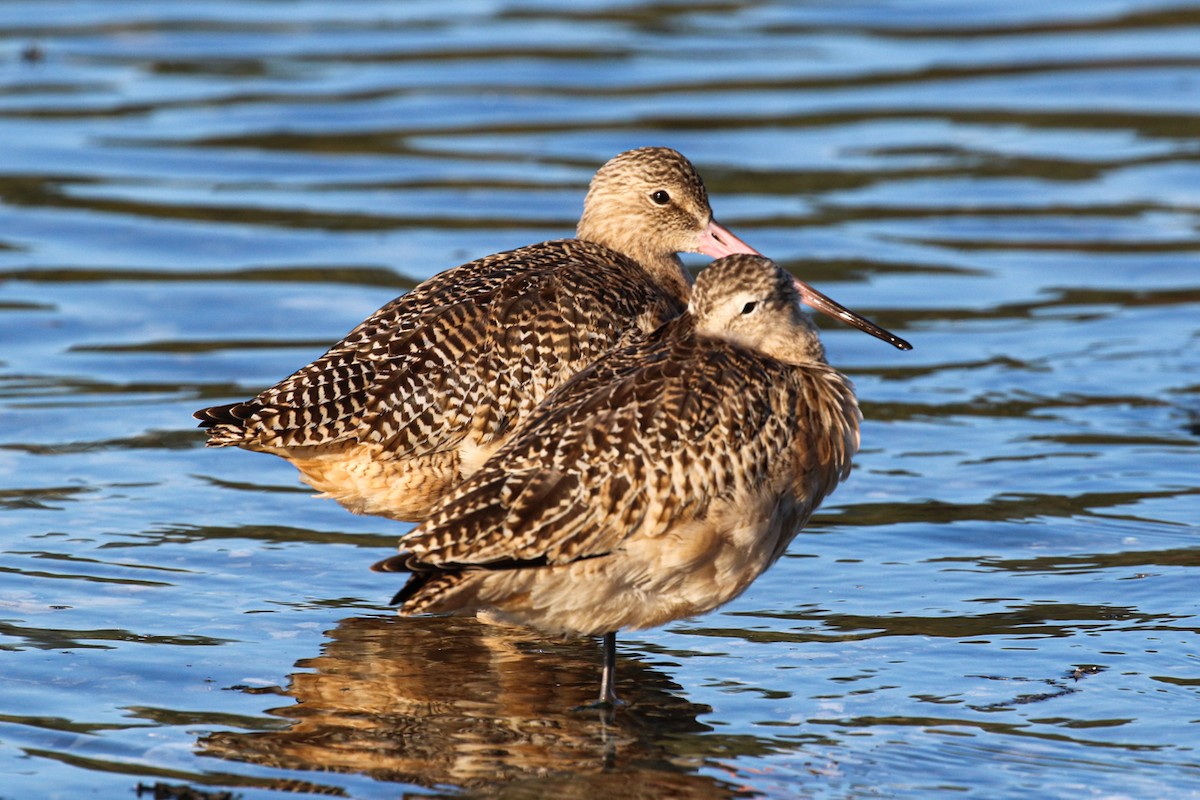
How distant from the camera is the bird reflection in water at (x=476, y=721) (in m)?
5.32

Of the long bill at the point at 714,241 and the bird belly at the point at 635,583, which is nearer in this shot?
the bird belly at the point at 635,583

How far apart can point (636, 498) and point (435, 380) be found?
128cm

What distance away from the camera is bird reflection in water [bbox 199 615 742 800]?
17.4 ft

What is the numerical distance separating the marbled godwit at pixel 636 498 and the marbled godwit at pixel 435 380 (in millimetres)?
686

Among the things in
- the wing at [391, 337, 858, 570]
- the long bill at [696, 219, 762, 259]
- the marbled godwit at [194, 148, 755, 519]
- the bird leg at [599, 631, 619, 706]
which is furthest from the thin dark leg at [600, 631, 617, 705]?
the long bill at [696, 219, 762, 259]

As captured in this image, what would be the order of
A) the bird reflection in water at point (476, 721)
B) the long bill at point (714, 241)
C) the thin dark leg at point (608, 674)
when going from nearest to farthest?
the bird reflection in water at point (476, 721) < the thin dark leg at point (608, 674) < the long bill at point (714, 241)

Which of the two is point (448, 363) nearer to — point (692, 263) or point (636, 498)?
point (636, 498)

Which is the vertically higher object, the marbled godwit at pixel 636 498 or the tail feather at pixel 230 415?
the tail feather at pixel 230 415

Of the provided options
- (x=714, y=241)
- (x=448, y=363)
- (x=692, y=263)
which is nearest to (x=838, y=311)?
(x=714, y=241)

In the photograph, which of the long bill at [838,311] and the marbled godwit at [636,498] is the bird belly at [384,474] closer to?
the marbled godwit at [636,498]

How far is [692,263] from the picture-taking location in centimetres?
1180

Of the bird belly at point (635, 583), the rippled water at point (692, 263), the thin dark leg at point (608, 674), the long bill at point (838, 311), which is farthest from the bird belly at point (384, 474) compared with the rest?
the long bill at point (838, 311)

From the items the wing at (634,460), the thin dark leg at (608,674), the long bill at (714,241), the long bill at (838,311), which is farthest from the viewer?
the long bill at (714,241)

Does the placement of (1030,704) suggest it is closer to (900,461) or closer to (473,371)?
(473,371)
